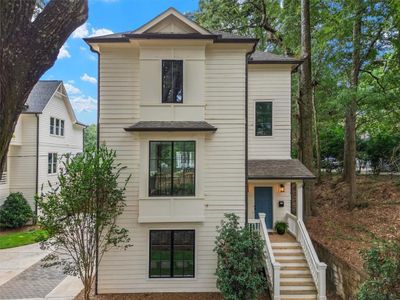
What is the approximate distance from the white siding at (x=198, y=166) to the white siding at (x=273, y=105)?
209 cm

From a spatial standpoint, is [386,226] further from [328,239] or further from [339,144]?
[339,144]

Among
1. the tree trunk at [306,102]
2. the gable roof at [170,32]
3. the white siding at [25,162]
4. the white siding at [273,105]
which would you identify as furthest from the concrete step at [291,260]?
the white siding at [25,162]

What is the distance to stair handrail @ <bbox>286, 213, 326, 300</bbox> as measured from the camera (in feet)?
27.9

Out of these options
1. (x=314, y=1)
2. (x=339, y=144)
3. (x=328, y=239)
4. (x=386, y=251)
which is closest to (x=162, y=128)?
(x=386, y=251)

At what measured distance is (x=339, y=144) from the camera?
21969 millimetres

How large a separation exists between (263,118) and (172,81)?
4229mm

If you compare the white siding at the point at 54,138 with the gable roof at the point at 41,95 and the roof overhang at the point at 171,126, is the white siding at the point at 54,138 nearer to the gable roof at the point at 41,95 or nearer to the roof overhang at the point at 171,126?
the gable roof at the point at 41,95

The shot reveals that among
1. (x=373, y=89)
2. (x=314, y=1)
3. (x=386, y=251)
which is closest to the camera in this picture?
(x=386, y=251)

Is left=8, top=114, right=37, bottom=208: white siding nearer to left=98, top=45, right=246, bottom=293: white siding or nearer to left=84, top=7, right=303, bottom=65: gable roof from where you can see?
left=98, top=45, right=246, bottom=293: white siding

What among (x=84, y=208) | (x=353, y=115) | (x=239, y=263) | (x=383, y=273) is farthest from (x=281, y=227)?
(x=353, y=115)

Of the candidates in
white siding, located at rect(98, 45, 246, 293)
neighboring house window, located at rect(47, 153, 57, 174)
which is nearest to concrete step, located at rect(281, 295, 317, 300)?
white siding, located at rect(98, 45, 246, 293)

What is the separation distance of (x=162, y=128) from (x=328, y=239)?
829cm

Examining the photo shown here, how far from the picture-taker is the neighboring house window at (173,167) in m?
9.18

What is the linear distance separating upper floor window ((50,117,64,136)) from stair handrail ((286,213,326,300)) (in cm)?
1891
